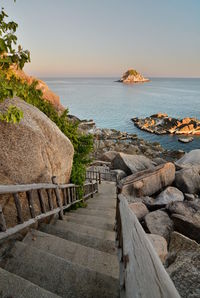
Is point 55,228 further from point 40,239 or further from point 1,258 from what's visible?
point 1,258

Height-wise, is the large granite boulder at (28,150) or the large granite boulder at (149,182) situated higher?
the large granite boulder at (28,150)

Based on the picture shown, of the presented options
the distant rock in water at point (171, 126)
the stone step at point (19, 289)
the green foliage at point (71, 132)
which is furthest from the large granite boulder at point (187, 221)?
the distant rock in water at point (171, 126)

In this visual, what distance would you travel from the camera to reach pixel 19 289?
2062 mm

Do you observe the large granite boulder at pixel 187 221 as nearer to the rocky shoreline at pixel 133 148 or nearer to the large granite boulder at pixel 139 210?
the large granite boulder at pixel 139 210

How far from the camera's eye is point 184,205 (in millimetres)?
9797

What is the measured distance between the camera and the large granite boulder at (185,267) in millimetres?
4355

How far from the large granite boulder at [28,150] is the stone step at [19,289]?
7.62 feet

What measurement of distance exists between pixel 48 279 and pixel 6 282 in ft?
1.80

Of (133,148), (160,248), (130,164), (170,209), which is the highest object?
(160,248)

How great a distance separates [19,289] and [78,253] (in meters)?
1.25

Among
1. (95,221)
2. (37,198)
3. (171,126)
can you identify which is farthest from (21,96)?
(171,126)

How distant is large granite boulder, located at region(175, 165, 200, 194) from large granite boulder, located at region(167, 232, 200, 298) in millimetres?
7350

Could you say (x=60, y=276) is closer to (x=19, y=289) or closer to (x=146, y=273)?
(x=19, y=289)

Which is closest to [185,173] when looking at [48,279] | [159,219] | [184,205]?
[184,205]
